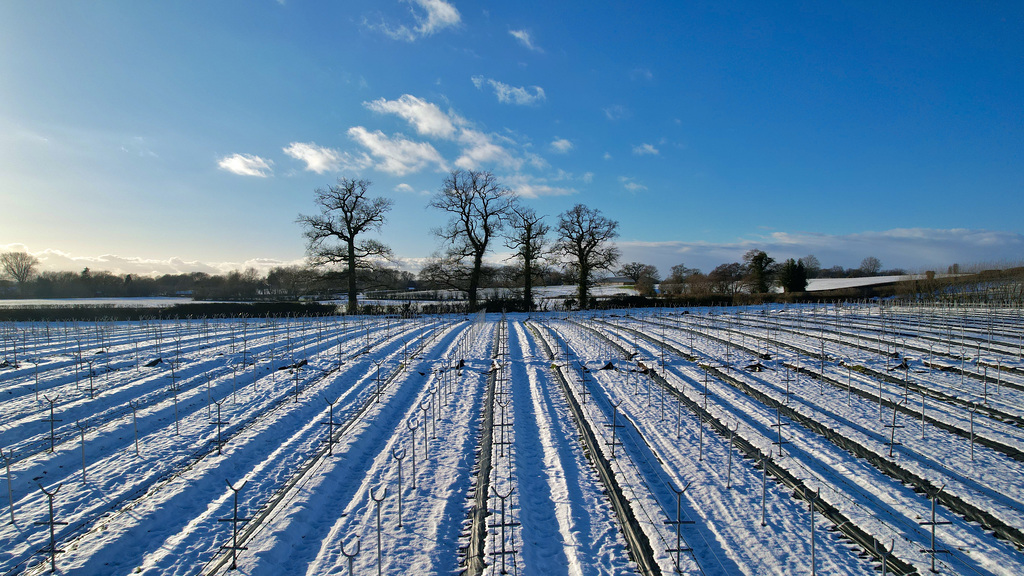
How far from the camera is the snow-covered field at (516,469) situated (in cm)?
421

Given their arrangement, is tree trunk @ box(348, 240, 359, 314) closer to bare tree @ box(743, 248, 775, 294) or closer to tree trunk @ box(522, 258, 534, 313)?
tree trunk @ box(522, 258, 534, 313)

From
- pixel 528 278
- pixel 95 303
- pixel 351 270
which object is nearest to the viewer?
pixel 351 270

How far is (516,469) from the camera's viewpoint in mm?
6008

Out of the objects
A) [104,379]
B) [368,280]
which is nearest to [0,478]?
[104,379]

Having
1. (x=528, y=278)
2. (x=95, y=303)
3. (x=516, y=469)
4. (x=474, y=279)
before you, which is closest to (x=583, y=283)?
(x=528, y=278)

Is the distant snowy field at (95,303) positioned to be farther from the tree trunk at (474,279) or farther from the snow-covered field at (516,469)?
the snow-covered field at (516,469)

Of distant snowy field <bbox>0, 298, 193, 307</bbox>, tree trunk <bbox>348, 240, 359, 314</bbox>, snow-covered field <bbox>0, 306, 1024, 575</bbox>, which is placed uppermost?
tree trunk <bbox>348, 240, 359, 314</bbox>

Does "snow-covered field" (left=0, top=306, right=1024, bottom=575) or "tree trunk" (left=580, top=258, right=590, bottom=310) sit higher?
"tree trunk" (left=580, top=258, right=590, bottom=310)

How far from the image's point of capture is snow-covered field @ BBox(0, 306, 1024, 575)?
166 inches

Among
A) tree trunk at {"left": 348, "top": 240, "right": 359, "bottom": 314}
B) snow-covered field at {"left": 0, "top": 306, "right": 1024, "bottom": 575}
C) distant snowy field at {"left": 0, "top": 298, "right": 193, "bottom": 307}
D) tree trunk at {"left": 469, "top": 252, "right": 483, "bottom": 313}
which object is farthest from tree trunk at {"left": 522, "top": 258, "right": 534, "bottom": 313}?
distant snowy field at {"left": 0, "top": 298, "right": 193, "bottom": 307}

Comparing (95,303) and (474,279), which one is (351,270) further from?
(95,303)

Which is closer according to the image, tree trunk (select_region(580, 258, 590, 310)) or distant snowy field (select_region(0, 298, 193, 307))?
distant snowy field (select_region(0, 298, 193, 307))

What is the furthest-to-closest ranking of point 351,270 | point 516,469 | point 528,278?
1. point 528,278
2. point 351,270
3. point 516,469

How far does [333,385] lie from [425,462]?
17.0 ft
